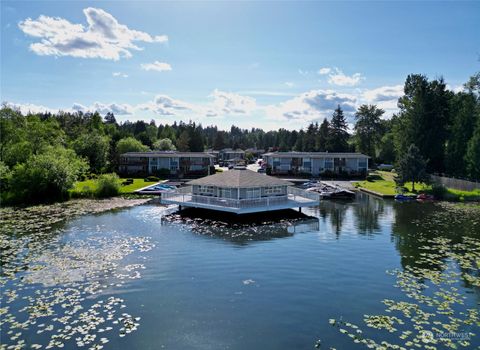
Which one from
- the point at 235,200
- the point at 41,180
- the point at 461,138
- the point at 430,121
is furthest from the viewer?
the point at 430,121

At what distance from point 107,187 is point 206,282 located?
123 feet

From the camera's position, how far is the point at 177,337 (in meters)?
14.4

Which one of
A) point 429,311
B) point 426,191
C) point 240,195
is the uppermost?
point 240,195

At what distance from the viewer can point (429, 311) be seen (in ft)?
54.8

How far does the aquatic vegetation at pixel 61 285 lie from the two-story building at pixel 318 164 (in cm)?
6075

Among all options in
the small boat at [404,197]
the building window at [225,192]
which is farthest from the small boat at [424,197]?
the building window at [225,192]

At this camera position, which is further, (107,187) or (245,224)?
(107,187)

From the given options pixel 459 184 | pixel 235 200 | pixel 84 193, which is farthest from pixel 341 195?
pixel 84 193

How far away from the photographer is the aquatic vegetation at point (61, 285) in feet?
47.9

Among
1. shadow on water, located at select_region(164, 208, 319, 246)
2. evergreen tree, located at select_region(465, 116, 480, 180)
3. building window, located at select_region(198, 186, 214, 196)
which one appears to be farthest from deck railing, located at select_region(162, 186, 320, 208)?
evergreen tree, located at select_region(465, 116, 480, 180)

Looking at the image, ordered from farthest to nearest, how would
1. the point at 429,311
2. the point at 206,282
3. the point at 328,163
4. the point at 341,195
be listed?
1. the point at 328,163
2. the point at 341,195
3. the point at 206,282
4. the point at 429,311

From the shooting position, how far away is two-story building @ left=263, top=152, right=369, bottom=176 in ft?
279

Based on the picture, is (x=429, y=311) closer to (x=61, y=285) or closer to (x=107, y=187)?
(x=61, y=285)

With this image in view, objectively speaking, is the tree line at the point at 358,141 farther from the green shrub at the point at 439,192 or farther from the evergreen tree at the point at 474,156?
the green shrub at the point at 439,192
